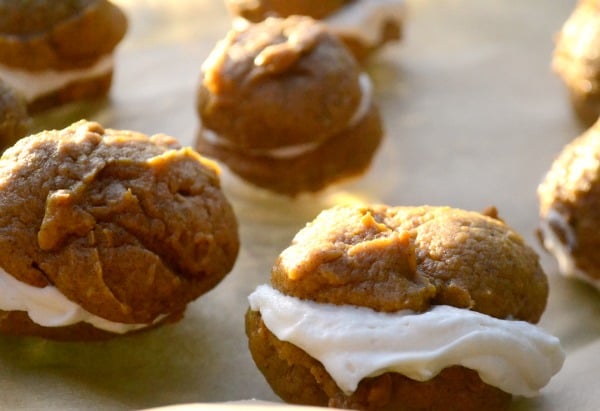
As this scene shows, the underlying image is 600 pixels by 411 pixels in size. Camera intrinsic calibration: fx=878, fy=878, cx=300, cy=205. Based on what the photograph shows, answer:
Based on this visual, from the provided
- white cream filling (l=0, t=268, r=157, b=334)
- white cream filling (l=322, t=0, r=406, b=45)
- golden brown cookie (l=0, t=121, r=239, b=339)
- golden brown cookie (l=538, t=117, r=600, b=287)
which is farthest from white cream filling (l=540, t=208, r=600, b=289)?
white cream filling (l=0, t=268, r=157, b=334)

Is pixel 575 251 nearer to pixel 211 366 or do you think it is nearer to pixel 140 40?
pixel 211 366

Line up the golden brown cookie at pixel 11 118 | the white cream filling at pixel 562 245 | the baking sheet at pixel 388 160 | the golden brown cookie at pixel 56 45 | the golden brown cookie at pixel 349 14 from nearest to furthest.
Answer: the baking sheet at pixel 388 160 → the golden brown cookie at pixel 11 118 → the white cream filling at pixel 562 245 → the golden brown cookie at pixel 56 45 → the golden brown cookie at pixel 349 14

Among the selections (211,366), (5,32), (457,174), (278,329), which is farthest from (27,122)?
(457,174)

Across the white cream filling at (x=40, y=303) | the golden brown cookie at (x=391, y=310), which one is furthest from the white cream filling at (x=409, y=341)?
the white cream filling at (x=40, y=303)

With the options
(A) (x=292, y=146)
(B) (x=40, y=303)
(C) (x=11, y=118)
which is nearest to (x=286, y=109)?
(A) (x=292, y=146)

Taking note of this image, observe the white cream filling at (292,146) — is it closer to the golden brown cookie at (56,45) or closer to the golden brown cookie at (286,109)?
the golden brown cookie at (286,109)

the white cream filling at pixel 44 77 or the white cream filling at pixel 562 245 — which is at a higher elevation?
Result: the white cream filling at pixel 562 245

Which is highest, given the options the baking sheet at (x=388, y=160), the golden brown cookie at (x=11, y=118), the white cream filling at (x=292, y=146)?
the golden brown cookie at (x=11, y=118)

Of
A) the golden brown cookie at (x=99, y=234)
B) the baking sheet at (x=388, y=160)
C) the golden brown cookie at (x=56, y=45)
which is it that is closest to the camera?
the golden brown cookie at (x=99, y=234)
